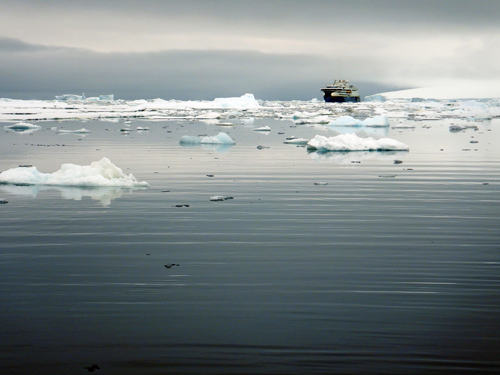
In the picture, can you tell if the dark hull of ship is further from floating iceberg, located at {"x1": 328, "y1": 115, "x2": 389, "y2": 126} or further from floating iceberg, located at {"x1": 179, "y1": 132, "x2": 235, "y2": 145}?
floating iceberg, located at {"x1": 179, "y1": 132, "x2": 235, "y2": 145}

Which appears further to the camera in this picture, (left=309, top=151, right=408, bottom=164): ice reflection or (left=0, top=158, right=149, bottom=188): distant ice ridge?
(left=309, top=151, right=408, bottom=164): ice reflection

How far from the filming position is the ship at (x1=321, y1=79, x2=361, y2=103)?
109625mm

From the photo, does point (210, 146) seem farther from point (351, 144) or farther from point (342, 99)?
point (342, 99)

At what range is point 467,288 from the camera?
18.0ft

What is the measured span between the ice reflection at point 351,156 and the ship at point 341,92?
89.9 metres

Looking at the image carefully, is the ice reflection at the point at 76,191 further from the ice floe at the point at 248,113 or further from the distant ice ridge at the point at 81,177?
the ice floe at the point at 248,113

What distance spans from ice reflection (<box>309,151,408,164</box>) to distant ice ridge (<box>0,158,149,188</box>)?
24.8 feet

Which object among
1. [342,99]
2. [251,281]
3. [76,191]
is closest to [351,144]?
[76,191]

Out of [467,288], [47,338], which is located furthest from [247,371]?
[467,288]

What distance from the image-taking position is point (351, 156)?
1978 cm

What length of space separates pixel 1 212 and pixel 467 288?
22.6ft

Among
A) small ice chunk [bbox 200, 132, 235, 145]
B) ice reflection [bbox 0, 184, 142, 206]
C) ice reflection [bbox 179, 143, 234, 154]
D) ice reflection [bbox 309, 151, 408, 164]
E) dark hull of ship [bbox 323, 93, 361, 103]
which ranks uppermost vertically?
dark hull of ship [bbox 323, 93, 361, 103]

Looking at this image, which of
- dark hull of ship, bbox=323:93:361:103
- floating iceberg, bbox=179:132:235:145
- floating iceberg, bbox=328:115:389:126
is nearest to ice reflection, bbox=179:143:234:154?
floating iceberg, bbox=179:132:235:145

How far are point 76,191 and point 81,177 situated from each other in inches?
18.9
